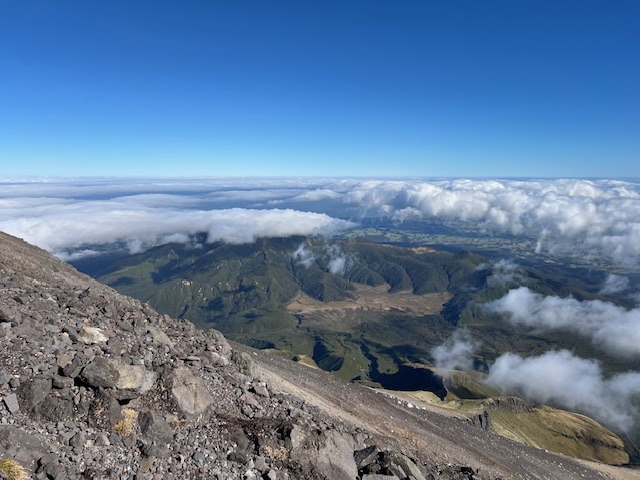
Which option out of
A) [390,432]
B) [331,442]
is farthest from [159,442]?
[390,432]

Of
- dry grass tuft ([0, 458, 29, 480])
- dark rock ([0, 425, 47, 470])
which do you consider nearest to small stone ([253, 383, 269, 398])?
dark rock ([0, 425, 47, 470])

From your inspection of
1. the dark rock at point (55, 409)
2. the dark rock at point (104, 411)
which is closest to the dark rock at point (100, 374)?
the dark rock at point (104, 411)

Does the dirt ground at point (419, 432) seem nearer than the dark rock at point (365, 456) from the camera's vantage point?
No

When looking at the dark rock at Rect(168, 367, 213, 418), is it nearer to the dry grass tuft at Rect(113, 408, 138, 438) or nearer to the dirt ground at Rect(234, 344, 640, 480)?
the dry grass tuft at Rect(113, 408, 138, 438)

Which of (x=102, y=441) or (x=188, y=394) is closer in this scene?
(x=102, y=441)

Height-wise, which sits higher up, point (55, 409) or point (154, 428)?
point (55, 409)

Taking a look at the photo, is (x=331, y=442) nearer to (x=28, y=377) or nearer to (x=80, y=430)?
(x=80, y=430)

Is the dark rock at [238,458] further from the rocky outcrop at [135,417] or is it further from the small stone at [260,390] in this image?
the small stone at [260,390]

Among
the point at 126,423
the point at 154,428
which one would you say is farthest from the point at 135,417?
the point at 154,428

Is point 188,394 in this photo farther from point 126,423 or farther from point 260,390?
point 260,390

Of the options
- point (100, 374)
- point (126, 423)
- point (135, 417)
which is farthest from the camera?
point (100, 374)

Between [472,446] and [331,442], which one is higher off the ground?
[331,442]
